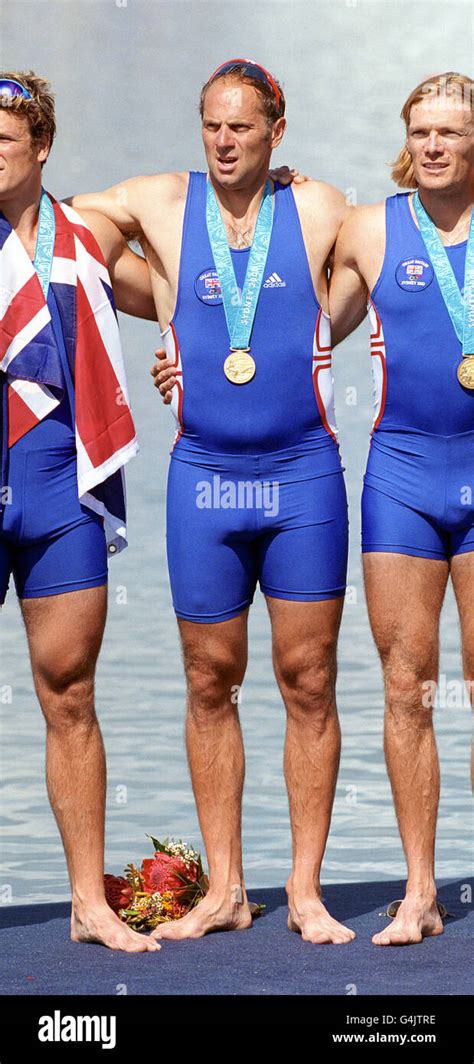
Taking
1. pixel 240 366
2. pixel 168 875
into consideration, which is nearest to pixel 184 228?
pixel 240 366

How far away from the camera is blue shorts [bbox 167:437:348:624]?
200 inches

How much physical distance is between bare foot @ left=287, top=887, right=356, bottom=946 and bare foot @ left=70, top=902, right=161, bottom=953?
0.39 meters

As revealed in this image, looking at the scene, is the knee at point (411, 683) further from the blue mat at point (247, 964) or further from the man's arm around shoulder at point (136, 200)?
the man's arm around shoulder at point (136, 200)

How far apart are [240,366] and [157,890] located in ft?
4.63

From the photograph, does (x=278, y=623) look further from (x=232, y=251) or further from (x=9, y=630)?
(x=9, y=630)

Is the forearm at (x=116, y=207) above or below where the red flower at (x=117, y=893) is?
above

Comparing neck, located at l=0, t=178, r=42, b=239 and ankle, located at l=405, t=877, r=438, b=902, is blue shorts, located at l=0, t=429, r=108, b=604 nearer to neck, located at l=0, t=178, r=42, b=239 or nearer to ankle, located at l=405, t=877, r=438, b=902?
neck, located at l=0, t=178, r=42, b=239

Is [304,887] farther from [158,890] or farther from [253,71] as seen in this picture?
[253,71]

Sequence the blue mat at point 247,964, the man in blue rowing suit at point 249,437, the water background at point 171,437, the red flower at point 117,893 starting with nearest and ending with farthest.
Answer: the blue mat at point 247,964 → the man in blue rowing suit at point 249,437 → the red flower at point 117,893 → the water background at point 171,437

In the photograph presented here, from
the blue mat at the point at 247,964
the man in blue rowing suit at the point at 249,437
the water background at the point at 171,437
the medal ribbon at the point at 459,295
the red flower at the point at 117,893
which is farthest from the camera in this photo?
the water background at the point at 171,437

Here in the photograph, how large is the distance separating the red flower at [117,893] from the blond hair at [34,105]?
6.27 ft

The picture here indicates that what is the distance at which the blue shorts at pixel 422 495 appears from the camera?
4984 mm

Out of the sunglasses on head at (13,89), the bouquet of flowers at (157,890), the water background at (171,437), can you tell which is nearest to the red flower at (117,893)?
the bouquet of flowers at (157,890)

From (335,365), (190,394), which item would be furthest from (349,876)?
(335,365)
